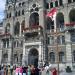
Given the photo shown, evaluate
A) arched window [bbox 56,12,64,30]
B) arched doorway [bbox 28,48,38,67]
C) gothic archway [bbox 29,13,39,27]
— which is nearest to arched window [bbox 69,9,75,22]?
arched window [bbox 56,12,64,30]

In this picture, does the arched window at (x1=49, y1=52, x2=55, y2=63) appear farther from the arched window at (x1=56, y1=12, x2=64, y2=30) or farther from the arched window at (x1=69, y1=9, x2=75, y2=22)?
the arched window at (x1=69, y1=9, x2=75, y2=22)

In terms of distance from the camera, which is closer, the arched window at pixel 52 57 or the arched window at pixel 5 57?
the arched window at pixel 52 57

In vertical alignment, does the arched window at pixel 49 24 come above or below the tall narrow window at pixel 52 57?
above

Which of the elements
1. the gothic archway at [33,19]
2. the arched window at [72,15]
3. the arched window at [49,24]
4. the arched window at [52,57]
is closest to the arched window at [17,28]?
the gothic archway at [33,19]

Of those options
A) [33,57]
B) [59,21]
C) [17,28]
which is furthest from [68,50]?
[17,28]

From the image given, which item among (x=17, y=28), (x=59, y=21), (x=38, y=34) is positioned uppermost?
(x=59, y=21)

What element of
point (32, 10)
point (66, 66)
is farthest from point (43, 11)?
point (66, 66)

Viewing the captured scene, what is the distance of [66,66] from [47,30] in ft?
35.5

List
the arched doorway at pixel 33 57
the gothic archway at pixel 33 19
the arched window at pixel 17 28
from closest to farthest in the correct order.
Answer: the arched doorway at pixel 33 57 → the gothic archway at pixel 33 19 → the arched window at pixel 17 28

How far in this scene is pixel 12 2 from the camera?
217ft

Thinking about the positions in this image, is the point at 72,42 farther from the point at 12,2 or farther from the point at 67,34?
the point at 12,2

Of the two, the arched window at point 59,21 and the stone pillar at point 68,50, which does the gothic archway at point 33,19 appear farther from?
the stone pillar at point 68,50

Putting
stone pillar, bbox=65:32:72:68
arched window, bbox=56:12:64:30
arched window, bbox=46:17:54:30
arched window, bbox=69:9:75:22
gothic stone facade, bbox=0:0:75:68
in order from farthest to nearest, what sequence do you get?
arched window, bbox=46:17:54:30 → arched window, bbox=56:12:64:30 → arched window, bbox=69:9:75:22 → gothic stone facade, bbox=0:0:75:68 → stone pillar, bbox=65:32:72:68

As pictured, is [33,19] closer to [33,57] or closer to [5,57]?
[33,57]
